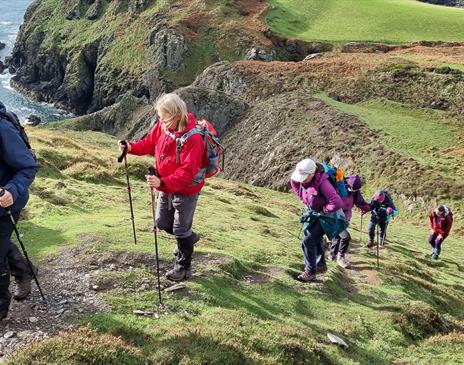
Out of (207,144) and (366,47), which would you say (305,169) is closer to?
(207,144)

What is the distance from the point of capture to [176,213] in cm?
1031

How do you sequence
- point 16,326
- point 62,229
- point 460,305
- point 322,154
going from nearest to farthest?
point 16,326 → point 62,229 → point 460,305 → point 322,154

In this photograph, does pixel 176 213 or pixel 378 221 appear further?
pixel 378 221

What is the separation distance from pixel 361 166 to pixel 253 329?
117 ft

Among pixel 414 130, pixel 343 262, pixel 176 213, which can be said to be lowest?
pixel 343 262

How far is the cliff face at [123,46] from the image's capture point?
89000 mm

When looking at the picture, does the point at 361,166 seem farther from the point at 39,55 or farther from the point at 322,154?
the point at 39,55

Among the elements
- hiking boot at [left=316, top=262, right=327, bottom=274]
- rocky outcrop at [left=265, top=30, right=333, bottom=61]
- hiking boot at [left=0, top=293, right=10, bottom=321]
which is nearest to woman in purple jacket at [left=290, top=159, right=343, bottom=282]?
hiking boot at [left=316, top=262, right=327, bottom=274]

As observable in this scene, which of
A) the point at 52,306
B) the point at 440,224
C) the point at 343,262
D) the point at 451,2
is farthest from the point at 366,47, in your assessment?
the point at 451,2

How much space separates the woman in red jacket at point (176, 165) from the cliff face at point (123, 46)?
7654 cm

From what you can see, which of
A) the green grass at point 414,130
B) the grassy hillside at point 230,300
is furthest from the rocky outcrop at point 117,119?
the grassy hillside at point 230,300

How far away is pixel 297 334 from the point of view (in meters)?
10.1

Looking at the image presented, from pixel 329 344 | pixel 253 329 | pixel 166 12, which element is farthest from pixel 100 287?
pixel 166 12

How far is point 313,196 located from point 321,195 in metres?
0.20
